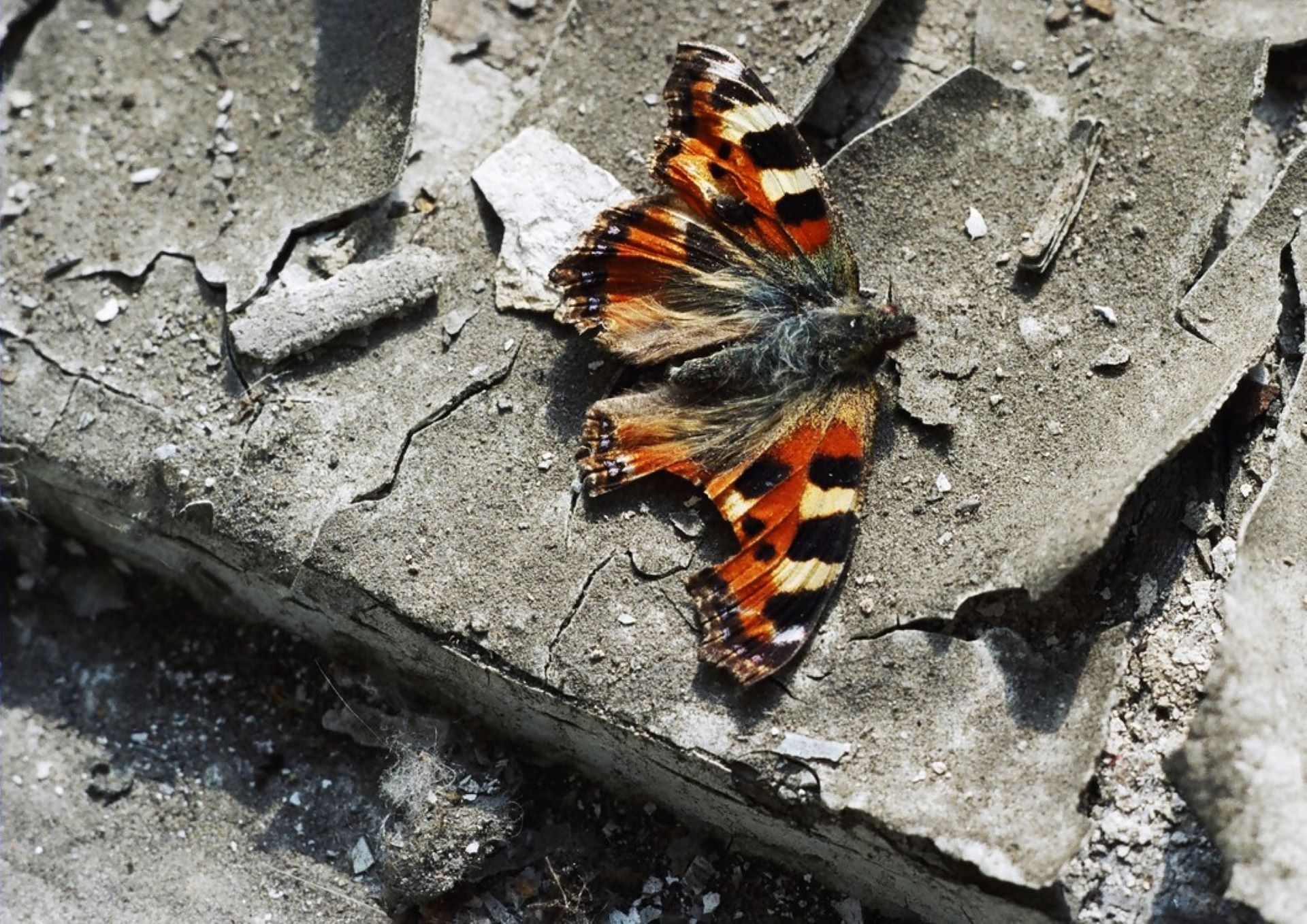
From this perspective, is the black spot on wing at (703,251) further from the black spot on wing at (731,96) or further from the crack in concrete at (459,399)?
the crack in concrete at (459,399)

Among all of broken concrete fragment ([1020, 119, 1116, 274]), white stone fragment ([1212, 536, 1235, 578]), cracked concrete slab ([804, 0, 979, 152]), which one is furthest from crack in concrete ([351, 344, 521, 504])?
white stone fragment ([1212, 536, 1235, 578])

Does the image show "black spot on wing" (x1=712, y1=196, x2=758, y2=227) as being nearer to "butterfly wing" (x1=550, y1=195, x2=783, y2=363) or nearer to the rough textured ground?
"butterfly wing" (x1=550, y1=195, x2=783, y2=363)

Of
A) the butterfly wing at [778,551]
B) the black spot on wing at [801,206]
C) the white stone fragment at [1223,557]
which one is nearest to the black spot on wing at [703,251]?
the black spot on wing at [801,206]

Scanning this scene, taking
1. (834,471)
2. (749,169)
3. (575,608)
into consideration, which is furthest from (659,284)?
(575,608)

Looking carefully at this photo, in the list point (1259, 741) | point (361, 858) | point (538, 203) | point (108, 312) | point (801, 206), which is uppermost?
point (801, 206)

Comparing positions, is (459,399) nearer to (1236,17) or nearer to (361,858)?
(361,858)

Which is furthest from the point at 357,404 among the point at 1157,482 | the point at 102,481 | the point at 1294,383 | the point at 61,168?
the point at 1294,383
